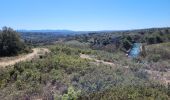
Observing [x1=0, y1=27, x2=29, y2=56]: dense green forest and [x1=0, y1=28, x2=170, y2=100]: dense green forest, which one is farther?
[x1=0, y1=27, x2=29, y2=56]: dense green forest

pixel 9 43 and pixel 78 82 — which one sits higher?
pixel 9 43

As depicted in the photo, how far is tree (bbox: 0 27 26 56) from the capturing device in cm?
2934

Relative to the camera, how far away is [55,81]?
1628 cm

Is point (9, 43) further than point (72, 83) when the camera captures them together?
Yes

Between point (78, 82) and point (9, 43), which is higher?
point (9, 43)

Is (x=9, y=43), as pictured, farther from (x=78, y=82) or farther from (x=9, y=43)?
(x=78, y=82)

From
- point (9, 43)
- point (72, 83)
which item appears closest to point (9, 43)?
point (9, 43)

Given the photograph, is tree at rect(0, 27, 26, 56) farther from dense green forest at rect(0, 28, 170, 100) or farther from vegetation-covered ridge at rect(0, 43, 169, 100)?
dense green forest at rect(0, 28, 170, 100)

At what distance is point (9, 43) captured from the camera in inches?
1166

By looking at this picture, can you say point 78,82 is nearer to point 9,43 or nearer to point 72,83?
point 72,83

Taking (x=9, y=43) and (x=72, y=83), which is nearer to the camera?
(x=72, y=83)

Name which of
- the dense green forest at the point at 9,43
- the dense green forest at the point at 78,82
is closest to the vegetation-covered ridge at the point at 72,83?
the dense green forest at the point at 78,82

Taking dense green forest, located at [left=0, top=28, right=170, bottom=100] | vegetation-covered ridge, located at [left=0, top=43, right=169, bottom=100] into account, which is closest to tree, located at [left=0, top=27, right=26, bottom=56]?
vegetation-covered ridge, located at [left=0, top=43, right=169, bottom=100]

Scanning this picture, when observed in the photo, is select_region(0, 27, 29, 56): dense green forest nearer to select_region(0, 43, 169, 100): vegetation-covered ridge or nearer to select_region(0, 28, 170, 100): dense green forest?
select_region(0, 43, 169, 100): vegetation-covered ridge
